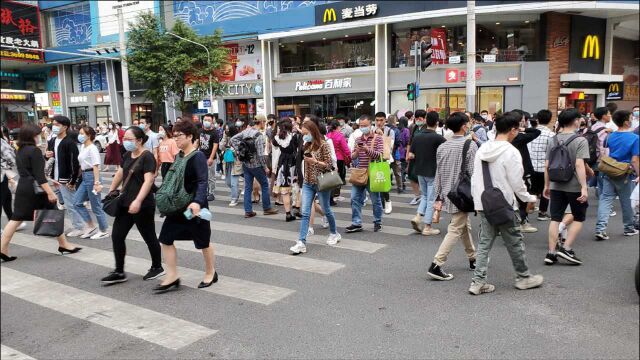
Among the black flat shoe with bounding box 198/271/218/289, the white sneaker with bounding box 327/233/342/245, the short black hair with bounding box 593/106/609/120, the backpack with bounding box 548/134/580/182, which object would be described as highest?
the short black hair with bounding box 593/106/609/120

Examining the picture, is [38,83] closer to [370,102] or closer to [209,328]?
[370,102]

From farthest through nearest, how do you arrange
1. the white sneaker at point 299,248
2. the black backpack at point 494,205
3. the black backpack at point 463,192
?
the white sneaker at point 299,248, the black backpack at point 463,192, the black backpack at point 494,205

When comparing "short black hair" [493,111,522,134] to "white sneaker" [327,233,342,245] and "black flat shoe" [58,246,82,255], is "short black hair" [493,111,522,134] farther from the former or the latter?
"black flat shoe" [58,246,82,255]

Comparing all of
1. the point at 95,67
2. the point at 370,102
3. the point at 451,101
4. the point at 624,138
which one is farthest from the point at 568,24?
the point at 95,67

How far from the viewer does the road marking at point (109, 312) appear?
4.13 meters

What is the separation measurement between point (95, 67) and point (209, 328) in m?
38.7

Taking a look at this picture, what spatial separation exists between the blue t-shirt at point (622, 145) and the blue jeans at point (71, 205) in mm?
7853

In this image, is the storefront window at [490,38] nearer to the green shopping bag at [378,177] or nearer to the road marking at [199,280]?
the green shopping bag at [378,177]

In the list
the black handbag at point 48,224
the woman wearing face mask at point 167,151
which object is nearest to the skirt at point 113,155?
the woman wearing face mask at point 167,151

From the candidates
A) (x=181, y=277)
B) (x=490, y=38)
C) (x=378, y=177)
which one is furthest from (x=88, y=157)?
(x=490, y=38)

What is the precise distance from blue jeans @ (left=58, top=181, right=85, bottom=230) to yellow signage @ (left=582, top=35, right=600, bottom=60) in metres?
22.2

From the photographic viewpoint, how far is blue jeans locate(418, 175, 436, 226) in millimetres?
7387

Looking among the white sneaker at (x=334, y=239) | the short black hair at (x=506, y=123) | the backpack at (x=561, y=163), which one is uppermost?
the short black hair at (x=506, y=123)

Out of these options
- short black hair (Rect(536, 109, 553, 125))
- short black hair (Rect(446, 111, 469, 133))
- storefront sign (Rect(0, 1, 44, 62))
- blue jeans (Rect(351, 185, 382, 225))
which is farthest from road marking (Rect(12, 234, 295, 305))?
storefront sign (Rect(0, 1, 44, 62))
